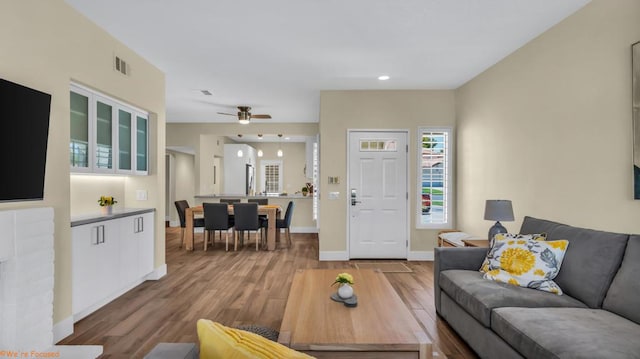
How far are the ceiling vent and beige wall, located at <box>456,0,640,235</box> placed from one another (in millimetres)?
4225

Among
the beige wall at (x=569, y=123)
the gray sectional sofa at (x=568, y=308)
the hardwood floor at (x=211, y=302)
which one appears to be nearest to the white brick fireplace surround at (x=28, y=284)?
the hardwood floor at (x=211, y=302)

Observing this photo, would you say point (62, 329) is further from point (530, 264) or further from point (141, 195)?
point (530, 264)

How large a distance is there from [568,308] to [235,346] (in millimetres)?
2211

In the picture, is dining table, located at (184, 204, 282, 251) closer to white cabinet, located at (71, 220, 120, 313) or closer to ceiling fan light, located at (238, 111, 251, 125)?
ceiling fan light, located at (238, 111, 251, 125)

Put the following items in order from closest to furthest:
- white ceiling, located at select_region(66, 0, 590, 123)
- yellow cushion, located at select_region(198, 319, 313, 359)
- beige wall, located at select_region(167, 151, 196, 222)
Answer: yellow cushion, located at select_region(198, 319, 313, 359), white ceiling, located at select_region(66, 0, 590, 123), beige wall, located at select_region(167, 151, 196, 222)

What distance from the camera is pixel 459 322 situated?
2588 mm

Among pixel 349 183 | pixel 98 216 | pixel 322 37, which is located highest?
pixel 322 37

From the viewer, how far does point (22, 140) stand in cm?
217

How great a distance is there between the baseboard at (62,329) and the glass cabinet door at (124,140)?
1.58 m

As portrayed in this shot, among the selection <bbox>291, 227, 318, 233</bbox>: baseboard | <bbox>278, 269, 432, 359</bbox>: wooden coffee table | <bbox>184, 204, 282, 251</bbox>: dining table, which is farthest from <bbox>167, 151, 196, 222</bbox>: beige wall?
<bbox>278, 269, 432, 359</bbox>: wooden coffee table

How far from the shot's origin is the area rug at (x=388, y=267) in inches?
183

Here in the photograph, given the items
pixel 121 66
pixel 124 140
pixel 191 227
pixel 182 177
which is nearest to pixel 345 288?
Answer: pixel 124 140

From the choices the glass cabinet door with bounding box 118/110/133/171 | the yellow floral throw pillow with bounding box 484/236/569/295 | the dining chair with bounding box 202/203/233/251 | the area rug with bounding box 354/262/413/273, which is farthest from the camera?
the dining chair with bounding box 202/203/233/251

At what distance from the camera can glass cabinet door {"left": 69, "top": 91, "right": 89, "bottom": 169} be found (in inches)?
115
